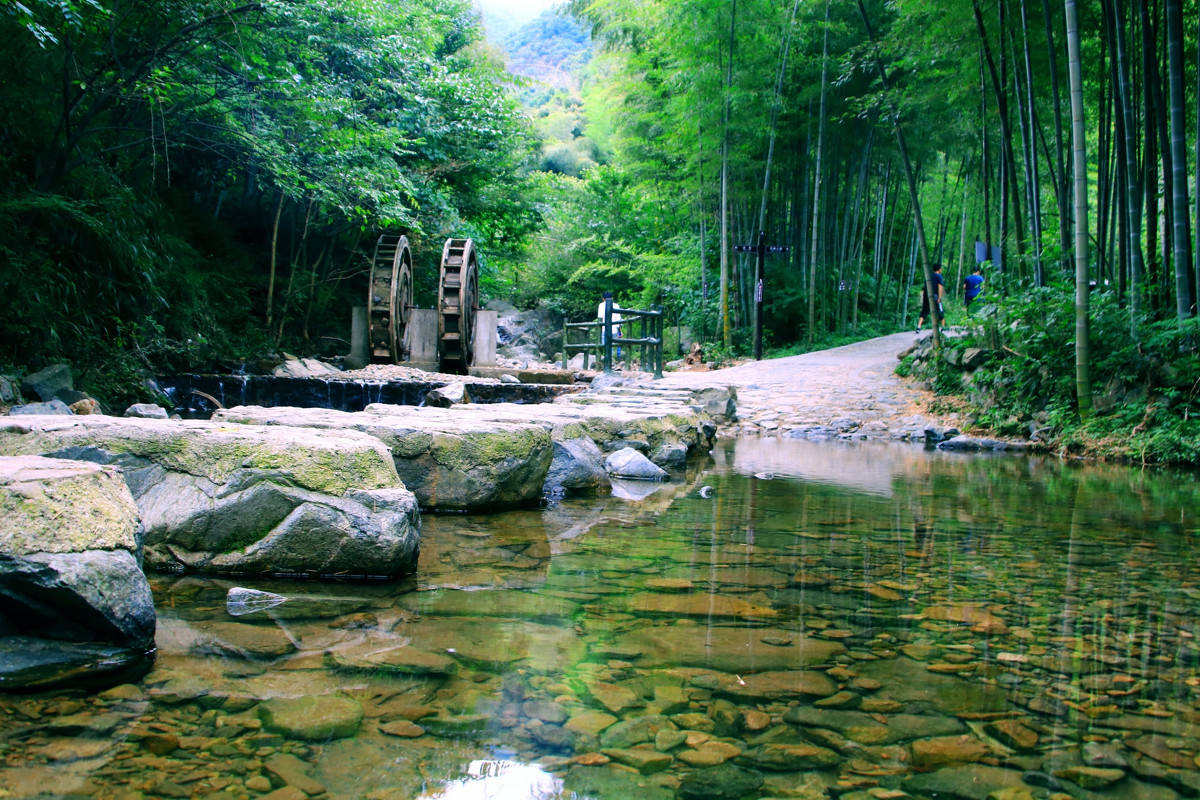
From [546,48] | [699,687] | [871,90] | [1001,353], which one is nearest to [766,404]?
[1001,353]

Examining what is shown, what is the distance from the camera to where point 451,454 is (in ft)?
12.6

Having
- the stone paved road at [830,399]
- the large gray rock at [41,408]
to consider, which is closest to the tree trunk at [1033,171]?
the stone paved road at [830,399]

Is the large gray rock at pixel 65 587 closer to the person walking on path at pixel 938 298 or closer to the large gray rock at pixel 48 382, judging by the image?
the large gray rock at pixel 48 382

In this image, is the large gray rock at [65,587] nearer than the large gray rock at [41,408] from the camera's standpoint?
Yes

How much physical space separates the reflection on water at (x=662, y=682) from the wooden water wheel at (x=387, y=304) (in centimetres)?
973

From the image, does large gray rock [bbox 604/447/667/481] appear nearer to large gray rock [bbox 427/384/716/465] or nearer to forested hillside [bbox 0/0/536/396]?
large gray rock [bbox 427/384/716/465]

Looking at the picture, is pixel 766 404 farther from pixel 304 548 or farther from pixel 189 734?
pixel 189 734

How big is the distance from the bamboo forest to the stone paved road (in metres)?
0.67

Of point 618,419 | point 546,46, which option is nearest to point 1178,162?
point 618,419

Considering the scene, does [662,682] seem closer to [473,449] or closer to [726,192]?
[473,449]

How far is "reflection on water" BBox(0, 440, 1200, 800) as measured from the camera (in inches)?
57.1

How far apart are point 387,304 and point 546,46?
81.9 metres

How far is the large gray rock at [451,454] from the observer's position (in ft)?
12.5

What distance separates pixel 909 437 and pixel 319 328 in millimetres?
10534
